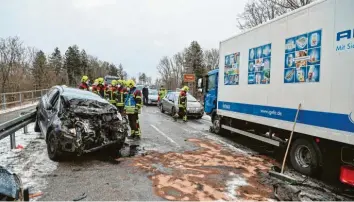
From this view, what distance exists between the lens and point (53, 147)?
21.4 ft

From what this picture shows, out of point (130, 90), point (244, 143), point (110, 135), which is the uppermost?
point (130, 90)

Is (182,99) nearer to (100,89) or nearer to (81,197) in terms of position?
(100,89)

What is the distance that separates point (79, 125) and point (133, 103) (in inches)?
130

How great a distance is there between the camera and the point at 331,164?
17.7ft

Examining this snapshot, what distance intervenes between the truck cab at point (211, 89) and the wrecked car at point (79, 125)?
4.90 meters

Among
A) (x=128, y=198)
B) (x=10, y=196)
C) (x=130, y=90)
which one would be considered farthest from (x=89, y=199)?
(x=130, y=90)

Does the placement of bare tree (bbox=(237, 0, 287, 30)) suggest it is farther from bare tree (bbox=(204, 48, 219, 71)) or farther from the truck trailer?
bare tree (bbox=(204, 48, 219, 71))

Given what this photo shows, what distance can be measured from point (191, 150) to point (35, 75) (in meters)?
30.1

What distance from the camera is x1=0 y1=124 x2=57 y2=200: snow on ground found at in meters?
5.18

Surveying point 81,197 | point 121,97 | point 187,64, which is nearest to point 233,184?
point 81,197

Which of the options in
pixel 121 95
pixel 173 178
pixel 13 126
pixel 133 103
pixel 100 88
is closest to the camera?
pixel 173 178

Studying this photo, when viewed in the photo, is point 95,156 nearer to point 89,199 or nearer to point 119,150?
point 119,150

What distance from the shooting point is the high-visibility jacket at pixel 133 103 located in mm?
9688

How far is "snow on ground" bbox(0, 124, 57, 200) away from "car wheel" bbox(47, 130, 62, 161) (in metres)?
0.13
